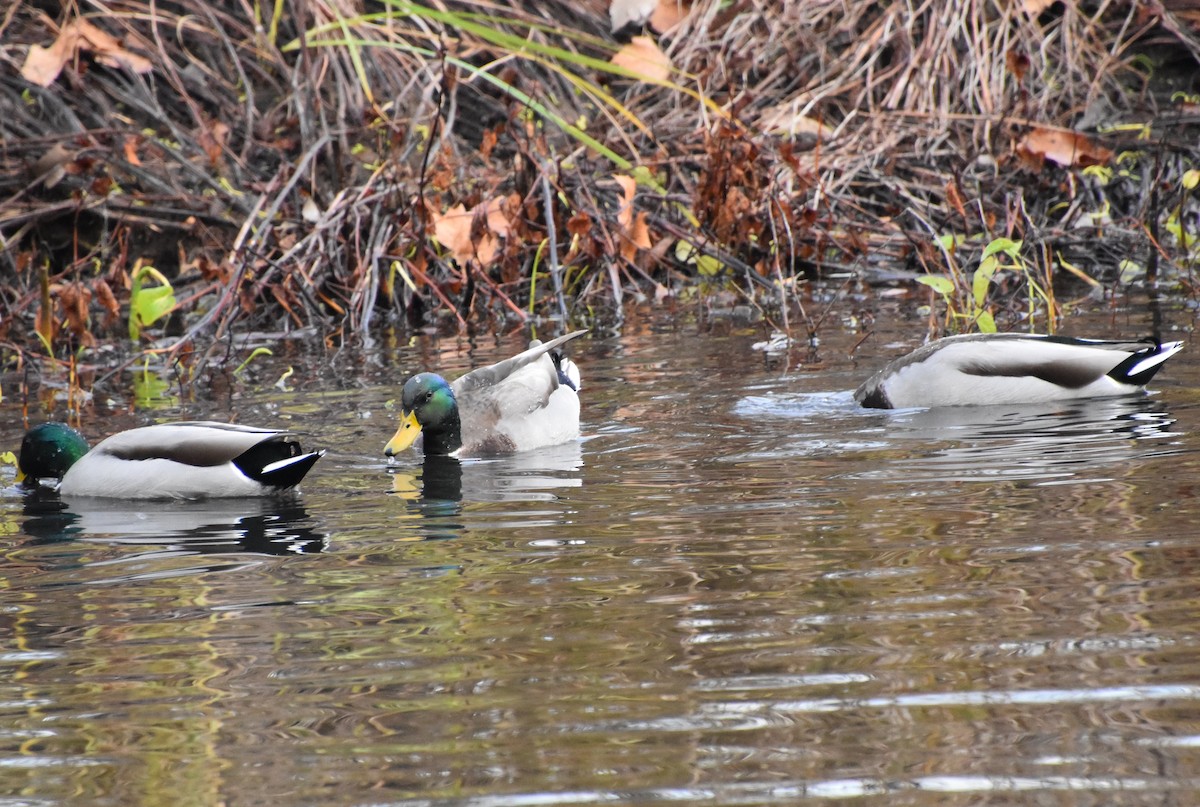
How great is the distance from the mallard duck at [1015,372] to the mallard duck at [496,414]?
1246 mm

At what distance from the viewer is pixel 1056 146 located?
37.2 ft

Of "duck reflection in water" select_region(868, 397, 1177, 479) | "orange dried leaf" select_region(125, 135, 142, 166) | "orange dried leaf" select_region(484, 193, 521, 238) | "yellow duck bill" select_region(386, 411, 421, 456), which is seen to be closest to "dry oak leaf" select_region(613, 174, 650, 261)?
"orange dried leaf" select_region(484, 193, 521, 238)

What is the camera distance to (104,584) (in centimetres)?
475

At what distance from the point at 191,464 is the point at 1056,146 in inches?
278

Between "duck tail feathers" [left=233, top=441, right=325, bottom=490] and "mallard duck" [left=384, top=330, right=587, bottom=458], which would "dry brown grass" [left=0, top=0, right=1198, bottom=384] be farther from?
"duck tail feathers" [left=233, top=441, right=325, bottom=490]

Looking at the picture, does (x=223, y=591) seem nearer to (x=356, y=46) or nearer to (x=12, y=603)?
(x=12, y=603)

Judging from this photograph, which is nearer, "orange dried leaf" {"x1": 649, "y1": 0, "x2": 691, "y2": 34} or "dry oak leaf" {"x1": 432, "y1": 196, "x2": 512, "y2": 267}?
"dry oak leaf" {"x1": 432, "y1": 196, "x2": 512, "y2": 267}

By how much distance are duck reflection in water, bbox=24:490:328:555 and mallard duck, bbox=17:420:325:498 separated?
5cm

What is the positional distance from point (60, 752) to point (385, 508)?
2514mm

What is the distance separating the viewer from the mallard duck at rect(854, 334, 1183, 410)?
6957 mm

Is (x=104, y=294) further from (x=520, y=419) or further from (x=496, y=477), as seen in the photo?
(x=496, y=477)

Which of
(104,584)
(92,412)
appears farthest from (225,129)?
(104,584)

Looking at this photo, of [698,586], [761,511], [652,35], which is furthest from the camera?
[652,35]

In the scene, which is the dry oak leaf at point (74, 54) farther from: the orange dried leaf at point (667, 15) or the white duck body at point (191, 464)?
the white duck body at point (191, 464)
